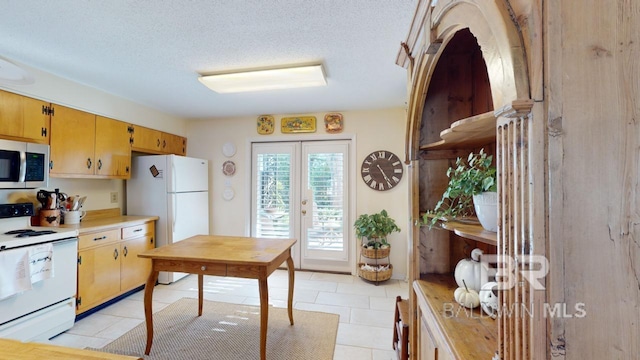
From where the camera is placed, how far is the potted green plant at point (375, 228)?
10.8 feet

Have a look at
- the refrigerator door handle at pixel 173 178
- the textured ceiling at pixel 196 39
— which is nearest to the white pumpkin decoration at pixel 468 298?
the textured ceiling at pixel 196 39

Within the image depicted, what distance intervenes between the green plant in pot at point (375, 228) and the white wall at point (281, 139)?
0.74 feet

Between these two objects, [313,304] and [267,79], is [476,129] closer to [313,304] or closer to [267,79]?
[267,79]

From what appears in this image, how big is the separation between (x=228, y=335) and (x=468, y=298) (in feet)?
6.64

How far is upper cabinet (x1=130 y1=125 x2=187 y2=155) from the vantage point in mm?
3327

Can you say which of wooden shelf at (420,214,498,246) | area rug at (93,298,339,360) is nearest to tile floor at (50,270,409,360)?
area rug at (93,298,339,360)

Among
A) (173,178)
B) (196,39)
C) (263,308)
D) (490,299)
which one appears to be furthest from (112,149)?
(490,299)

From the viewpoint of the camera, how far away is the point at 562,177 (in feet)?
1.76

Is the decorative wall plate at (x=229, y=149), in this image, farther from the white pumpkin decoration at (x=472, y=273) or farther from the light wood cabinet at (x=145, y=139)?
the white pumpkin decoration at (x=472, y=273)

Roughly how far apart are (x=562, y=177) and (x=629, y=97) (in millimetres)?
208

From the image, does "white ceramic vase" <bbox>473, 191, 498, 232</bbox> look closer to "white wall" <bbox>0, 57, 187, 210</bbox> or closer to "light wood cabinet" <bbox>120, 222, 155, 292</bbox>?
"light wood cabinet" <bbox>120, 222, 155, 292</bbox>

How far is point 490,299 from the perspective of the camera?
1044mm

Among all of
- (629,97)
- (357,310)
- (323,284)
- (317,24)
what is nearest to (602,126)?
(629,97)

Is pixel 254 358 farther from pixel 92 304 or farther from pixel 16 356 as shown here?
pixel 92 304
